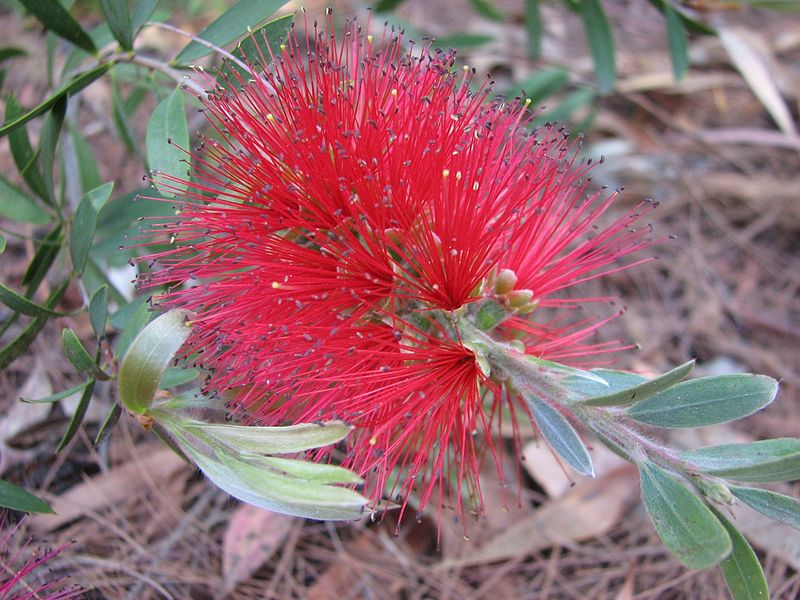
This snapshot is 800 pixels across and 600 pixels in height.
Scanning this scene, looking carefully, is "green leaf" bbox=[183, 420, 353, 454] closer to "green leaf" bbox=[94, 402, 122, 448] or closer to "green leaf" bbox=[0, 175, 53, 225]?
"green leaf" bbox=[94, 402, 122, 448]

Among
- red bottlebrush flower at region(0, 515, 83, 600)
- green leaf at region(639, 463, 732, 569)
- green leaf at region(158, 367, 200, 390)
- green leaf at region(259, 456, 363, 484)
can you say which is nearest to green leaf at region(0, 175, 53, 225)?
green leaf at region(158, 367, 200, 390)

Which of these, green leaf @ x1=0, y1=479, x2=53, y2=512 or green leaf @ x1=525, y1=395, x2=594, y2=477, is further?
green leaf @ x1=0, y1=479, x2=53, y2=512

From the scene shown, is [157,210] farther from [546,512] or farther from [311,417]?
[546,512]

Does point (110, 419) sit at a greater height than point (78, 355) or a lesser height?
lesser

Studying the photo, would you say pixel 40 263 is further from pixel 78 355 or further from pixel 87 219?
pixel 78 355

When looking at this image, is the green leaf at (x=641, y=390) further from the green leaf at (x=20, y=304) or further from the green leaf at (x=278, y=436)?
the green leaf at (x=20, y=304)

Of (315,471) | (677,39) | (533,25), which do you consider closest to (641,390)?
(315,471)

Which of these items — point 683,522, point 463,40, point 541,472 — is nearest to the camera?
point 683,522
